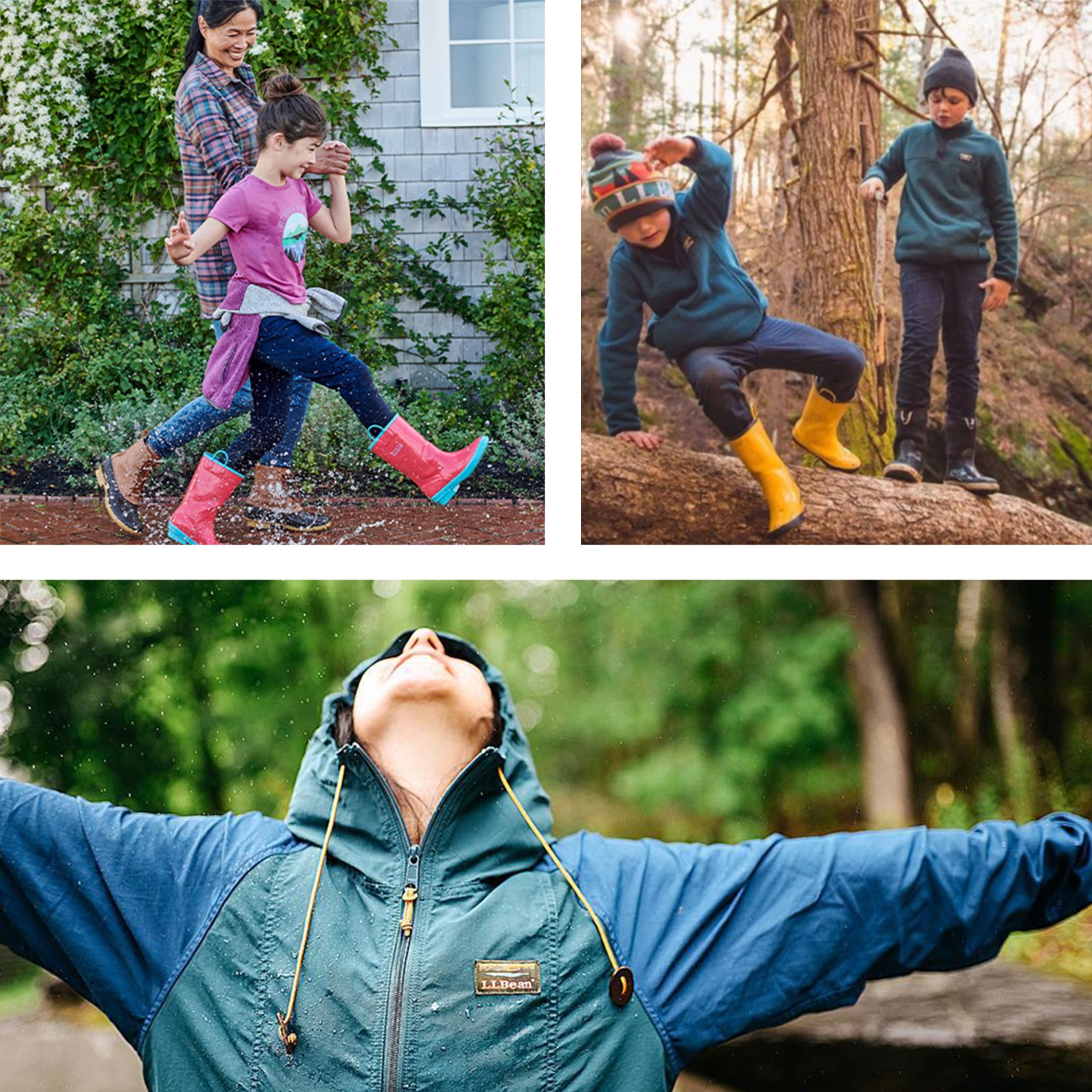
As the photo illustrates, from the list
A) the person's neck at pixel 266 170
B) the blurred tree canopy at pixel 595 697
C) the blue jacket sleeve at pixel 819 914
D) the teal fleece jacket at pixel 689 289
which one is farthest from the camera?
the blurred tree canopy at pixel 595 697

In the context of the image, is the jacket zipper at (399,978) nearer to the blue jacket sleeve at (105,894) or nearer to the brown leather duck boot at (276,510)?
the blue jacket sleeve at (105,894)

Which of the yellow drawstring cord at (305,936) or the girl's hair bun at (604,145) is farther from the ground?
the girl's hair bun at (604,145)

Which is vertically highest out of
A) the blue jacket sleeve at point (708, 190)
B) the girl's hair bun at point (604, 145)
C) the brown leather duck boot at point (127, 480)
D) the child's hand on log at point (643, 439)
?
Result: the girl's hair bun at point (604, 145)

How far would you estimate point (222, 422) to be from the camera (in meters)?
3.93

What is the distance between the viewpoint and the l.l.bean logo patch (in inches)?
103

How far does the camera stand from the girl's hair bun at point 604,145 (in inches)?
152

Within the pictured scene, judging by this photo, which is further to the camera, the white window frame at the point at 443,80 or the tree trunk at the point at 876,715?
the tree trunk at the point at 876,715

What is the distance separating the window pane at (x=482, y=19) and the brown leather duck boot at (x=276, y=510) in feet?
4.38

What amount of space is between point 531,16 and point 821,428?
1375 mm

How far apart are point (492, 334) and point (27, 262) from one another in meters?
1.33

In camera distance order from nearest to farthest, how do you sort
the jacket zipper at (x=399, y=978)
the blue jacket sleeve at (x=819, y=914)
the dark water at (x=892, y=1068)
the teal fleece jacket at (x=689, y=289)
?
the jacket zipper at (x=399, y=978) < the blue jacket sleeve at (x=819, y=914) < the dark water at (x=892, y=1068) < the teal fleece jacket at (x=689, y=289)

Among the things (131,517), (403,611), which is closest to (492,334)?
(403,611)

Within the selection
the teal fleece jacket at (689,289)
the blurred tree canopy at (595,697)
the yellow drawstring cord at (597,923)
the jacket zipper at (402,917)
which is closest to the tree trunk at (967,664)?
the blurred tree canopy at (595,697)

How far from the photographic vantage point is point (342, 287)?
3.92 meters
